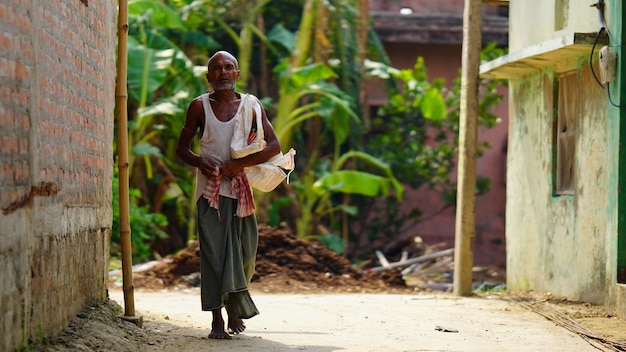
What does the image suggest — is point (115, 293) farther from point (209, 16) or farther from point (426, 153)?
point (426, 153)

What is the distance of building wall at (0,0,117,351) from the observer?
4.78 m

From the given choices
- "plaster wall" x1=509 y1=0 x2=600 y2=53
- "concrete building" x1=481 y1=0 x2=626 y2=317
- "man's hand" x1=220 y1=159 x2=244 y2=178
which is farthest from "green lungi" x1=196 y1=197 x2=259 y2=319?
"plaster wall" x1=509 y1=0 x2=600 y2=53

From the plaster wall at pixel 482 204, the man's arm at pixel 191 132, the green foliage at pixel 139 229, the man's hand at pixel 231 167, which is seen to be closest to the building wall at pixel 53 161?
the man's arm at pixel 191 132

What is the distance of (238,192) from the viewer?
22.6 ft

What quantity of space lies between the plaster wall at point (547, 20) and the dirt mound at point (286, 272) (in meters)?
3.37

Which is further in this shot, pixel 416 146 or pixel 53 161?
pixel 416 146

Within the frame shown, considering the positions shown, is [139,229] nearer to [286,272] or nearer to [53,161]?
[286,272]

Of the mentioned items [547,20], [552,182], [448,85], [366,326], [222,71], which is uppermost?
[547,20]

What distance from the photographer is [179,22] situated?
15367mm

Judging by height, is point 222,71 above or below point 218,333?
above

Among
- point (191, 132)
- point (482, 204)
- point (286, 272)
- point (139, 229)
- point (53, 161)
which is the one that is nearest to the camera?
point (53, 161)

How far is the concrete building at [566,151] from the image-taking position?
9.09 meters

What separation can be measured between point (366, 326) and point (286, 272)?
523 centimetres

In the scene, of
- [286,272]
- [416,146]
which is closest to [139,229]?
[286,272]
